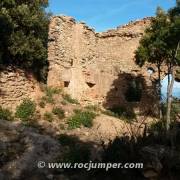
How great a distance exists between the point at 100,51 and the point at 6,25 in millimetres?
9241

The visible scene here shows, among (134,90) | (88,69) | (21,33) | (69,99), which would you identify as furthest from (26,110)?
(134,90)

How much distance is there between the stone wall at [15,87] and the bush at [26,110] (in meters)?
0.27

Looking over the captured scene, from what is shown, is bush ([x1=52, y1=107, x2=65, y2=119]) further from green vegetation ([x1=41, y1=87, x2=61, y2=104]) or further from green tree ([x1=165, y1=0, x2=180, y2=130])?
green tree ([x1=165, y1=0, x2=180, y2=130])

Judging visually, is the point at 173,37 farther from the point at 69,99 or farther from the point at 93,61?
the point at 93,61

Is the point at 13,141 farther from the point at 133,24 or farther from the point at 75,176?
the point at 133,24

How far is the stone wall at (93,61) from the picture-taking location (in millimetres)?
17812

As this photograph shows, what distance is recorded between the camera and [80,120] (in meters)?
14.2

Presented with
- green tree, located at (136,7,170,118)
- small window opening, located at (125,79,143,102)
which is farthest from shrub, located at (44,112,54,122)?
small window opening, located at (125,79,143,102)

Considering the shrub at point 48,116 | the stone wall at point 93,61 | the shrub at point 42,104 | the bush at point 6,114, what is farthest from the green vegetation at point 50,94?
the bush at point 6,114

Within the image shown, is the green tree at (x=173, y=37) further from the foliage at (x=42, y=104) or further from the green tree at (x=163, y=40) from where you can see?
the foliage at (x=42, y=104)

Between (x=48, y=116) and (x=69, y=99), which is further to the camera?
(x=69, y=99)

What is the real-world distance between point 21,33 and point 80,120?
4.57m

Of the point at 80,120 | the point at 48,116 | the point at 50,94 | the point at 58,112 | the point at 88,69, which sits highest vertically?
the point at 88,69

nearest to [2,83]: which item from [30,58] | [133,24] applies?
[30,58]
